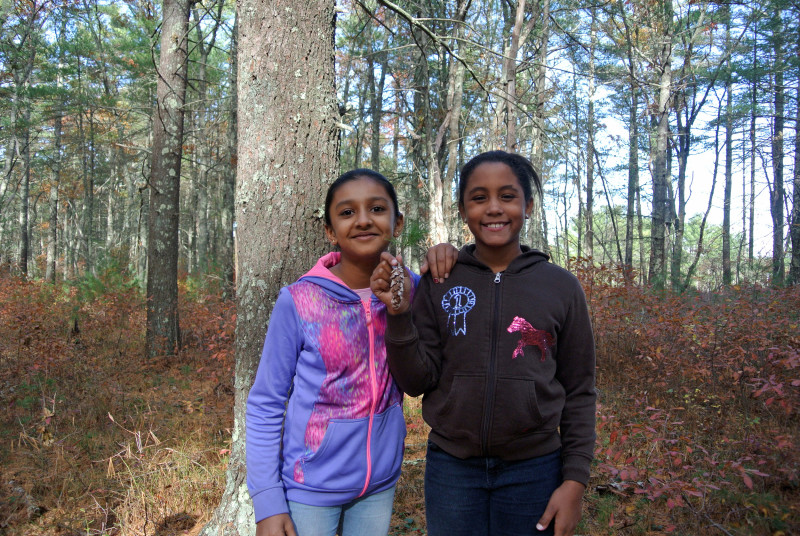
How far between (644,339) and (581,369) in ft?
20.0

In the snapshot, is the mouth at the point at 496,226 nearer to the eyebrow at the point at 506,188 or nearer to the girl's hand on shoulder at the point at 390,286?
the eyebrow at the point at 506,188

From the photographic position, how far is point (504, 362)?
5.58 ft

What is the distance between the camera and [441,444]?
1.76 meters

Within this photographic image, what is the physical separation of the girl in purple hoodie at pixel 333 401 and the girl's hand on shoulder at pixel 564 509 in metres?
0.56

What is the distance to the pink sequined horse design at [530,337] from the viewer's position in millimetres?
1719

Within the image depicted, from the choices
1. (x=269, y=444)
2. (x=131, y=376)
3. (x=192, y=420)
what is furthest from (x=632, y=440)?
(x=131, y=376)

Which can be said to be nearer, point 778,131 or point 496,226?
point 496,226

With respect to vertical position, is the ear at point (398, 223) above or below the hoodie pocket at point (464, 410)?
above

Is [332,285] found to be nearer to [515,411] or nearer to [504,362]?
[504,362]

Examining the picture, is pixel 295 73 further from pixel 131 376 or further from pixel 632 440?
pixel 131 376

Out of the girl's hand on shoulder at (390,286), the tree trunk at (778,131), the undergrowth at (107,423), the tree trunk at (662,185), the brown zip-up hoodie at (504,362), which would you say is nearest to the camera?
the girl's hand on shoulder at (390,286)

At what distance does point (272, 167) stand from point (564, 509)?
6.71 feet

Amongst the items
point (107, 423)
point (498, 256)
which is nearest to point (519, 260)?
point (498, 256)

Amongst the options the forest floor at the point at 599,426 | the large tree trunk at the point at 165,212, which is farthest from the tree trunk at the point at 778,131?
the large tree trunk at the point at 165,212
